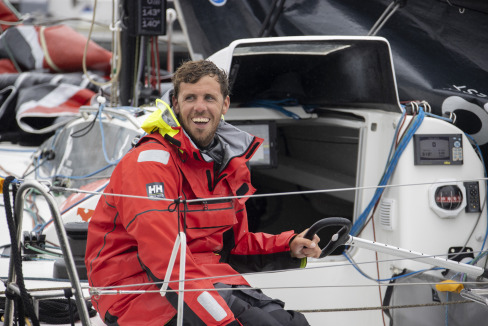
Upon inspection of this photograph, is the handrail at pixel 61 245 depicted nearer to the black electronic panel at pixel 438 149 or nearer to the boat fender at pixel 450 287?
the boat fender at pixel 450 287

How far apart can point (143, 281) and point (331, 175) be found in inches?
112

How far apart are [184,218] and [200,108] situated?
41cm

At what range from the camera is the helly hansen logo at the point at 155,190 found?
2477mm

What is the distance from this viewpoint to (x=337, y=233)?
8.96 ft

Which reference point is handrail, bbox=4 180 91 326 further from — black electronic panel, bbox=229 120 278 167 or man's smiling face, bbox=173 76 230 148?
black electronic panel, bbox=229 120 278 167

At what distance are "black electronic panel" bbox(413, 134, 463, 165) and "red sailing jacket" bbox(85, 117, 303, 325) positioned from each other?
1.15m

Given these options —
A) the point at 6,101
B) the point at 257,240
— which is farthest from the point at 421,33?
the point at 6,101

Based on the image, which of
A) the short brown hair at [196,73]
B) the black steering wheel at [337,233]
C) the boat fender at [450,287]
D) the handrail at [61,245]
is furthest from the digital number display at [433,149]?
the handrail at [61,245]

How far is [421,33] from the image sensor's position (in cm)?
438

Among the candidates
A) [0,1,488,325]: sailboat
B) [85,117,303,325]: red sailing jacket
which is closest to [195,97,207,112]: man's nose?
[85,117,303,325]: red sailing jacket

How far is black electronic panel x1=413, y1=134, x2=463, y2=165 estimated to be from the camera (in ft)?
11.9

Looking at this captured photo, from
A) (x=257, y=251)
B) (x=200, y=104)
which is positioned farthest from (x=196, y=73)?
(x=257, y=251)

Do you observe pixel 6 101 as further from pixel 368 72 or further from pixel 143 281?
pixel 143 281

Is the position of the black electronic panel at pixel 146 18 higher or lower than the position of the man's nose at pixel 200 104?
higher
